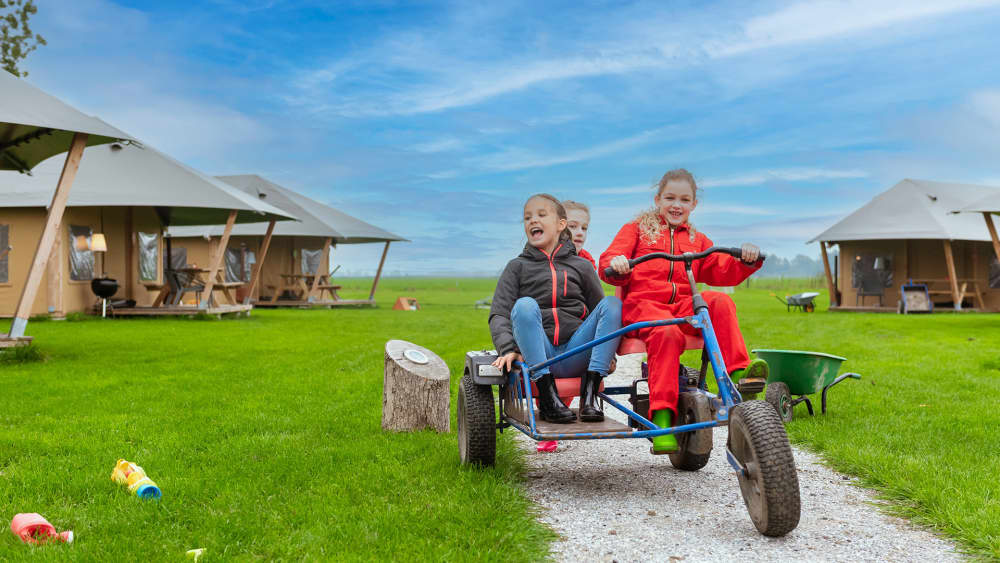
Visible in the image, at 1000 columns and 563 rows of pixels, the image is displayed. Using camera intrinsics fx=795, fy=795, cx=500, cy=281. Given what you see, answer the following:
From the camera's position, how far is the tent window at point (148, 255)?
21.2 m

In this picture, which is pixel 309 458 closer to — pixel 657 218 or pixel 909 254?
pixel 657 218

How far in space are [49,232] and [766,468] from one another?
10.1m

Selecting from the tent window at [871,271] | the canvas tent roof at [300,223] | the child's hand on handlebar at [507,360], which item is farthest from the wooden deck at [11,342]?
the tent window at [871,271]

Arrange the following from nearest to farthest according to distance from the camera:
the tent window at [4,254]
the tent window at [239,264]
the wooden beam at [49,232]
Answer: the wooden beam at [49,232] < the tent window at [4,254] < the tent window at [239,264]

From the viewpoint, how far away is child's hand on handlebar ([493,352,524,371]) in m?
4.45

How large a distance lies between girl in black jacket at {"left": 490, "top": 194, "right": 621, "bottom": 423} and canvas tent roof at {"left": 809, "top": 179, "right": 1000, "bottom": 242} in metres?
23.7

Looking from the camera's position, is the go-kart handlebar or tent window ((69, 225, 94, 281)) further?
tent window ((69, 225, 94, 281))

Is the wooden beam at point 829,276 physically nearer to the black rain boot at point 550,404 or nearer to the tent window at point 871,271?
the tent window at point 871,271

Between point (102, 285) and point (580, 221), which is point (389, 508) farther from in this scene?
point (102, 285)

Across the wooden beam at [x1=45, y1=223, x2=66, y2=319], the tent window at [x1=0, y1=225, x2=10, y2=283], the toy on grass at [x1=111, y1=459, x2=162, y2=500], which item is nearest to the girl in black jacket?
the toy on grass at [x1=111, y1=459, x2=162, y2=500]

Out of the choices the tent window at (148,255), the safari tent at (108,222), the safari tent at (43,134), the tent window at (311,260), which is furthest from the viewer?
the tent window at (311,260)

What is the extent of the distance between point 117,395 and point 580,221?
5.04 meters

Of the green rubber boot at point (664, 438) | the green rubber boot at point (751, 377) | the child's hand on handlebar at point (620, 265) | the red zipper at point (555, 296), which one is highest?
the child's hand on handlebar at point (620, 265)

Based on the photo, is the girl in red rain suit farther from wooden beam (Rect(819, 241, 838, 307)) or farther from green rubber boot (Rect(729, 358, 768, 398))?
wooden beam (Rect(819, 241, 838, 307))
